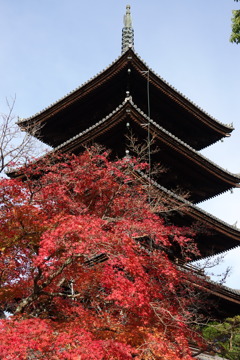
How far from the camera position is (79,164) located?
471 inches

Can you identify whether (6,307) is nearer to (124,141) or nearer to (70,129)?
(124,141)

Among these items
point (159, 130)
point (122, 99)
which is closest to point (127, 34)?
point (122, 99)

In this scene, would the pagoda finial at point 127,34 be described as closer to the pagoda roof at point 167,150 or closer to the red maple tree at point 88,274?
the pagoda roof at point 167,150

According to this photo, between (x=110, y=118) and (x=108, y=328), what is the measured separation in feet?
20.8

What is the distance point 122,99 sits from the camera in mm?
14859

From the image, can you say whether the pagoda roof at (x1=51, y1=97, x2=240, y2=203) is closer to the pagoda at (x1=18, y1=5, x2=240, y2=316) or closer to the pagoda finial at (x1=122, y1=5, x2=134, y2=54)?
the pagoda at (x1=18, y1=5, x2=240, y2=316)

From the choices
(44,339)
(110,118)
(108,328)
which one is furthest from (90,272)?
(110,118)

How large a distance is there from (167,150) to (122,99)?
3.13 m

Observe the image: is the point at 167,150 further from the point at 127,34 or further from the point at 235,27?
the point at 127,34

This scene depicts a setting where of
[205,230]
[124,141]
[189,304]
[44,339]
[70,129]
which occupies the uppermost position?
[70,129]

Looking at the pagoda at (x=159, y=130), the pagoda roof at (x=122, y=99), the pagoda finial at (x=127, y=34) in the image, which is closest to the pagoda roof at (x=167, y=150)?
the pagoda at (x=159, y=130)

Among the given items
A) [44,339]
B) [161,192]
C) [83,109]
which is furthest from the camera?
[83,109]

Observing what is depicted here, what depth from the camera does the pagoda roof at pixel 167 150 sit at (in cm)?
1202

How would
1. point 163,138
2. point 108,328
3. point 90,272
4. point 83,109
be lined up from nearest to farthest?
point 108,328 → point 90,272 → point 163,138 → point 83,109
